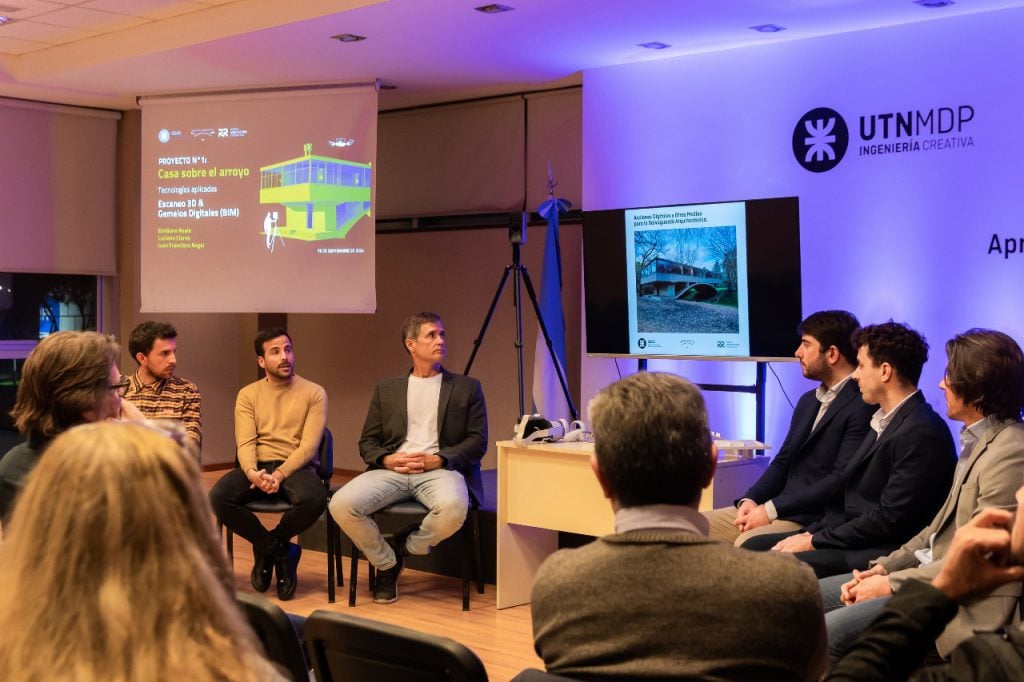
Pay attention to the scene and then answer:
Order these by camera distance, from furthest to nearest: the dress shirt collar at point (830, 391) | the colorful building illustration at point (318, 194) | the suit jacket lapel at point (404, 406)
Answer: the colorful building illustration at point (318, 194)
the suit jacket lapel at point (404, 406)
the dress shirt collar at point (830, 391)

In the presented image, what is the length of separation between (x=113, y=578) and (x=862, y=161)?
5.69m

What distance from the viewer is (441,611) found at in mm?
5625

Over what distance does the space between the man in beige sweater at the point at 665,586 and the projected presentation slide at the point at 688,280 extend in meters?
4.32

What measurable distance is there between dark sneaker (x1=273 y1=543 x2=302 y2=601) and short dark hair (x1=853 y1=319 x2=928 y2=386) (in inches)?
123

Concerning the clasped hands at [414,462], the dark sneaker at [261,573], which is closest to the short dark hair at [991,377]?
the clasped hands at [414,462]

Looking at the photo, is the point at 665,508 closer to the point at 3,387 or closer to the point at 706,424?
the point at 706,424

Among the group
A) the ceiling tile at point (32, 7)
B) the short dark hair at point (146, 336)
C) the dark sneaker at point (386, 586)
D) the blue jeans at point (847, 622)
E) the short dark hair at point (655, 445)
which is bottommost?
the dark sneaker at point (386, 586)

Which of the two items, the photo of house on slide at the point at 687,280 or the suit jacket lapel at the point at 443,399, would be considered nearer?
the suit jacket lapel at the point at 443,399

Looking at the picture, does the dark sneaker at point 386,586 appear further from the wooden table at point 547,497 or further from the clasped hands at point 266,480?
the clasped hands at point 266,480

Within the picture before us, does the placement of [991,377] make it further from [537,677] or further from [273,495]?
[273,495]

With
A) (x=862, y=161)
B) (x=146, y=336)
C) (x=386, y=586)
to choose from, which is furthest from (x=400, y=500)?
(x=862, y=161)

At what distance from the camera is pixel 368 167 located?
756 centimetres

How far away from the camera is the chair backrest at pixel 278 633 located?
2.41m

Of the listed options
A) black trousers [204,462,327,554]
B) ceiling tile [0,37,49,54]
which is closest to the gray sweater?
black trousers [204,462,327,554]
